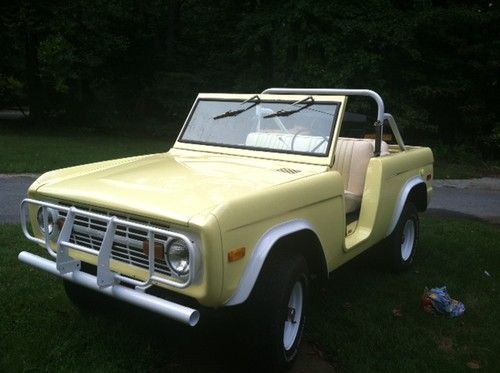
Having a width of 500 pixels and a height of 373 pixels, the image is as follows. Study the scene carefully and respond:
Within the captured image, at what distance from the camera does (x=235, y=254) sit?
2896 millimetres

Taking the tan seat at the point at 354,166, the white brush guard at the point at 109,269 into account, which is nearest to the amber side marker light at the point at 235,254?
the white brush guard at the point at 109,269

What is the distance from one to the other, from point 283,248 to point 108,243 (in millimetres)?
1083

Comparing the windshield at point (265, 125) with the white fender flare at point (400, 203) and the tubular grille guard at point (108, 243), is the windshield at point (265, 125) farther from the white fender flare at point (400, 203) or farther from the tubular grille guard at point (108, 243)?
the tubular grille guard at point (108, 243)

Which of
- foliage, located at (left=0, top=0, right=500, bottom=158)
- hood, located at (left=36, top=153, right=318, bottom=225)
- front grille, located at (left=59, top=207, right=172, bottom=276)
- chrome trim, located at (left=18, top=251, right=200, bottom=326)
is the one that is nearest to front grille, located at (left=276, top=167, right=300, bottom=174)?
hood, located at (left=36, top=153, right=318, bottom=225)

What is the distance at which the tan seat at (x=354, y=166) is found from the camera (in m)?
4.93

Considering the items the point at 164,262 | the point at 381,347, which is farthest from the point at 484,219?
the point at 164,262

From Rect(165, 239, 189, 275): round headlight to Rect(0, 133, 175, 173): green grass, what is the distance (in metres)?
8.88

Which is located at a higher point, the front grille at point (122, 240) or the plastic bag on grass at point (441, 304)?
the front grille at point (122, 240)

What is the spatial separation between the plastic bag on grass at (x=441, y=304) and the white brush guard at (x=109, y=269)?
243 cm

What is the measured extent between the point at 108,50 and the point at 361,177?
1511 centimetres

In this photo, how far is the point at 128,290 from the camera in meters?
2.97

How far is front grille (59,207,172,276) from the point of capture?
299cm

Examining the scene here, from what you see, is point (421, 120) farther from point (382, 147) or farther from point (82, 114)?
point (82, 114)

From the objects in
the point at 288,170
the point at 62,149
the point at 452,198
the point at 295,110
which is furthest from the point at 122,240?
the point at 62,149
